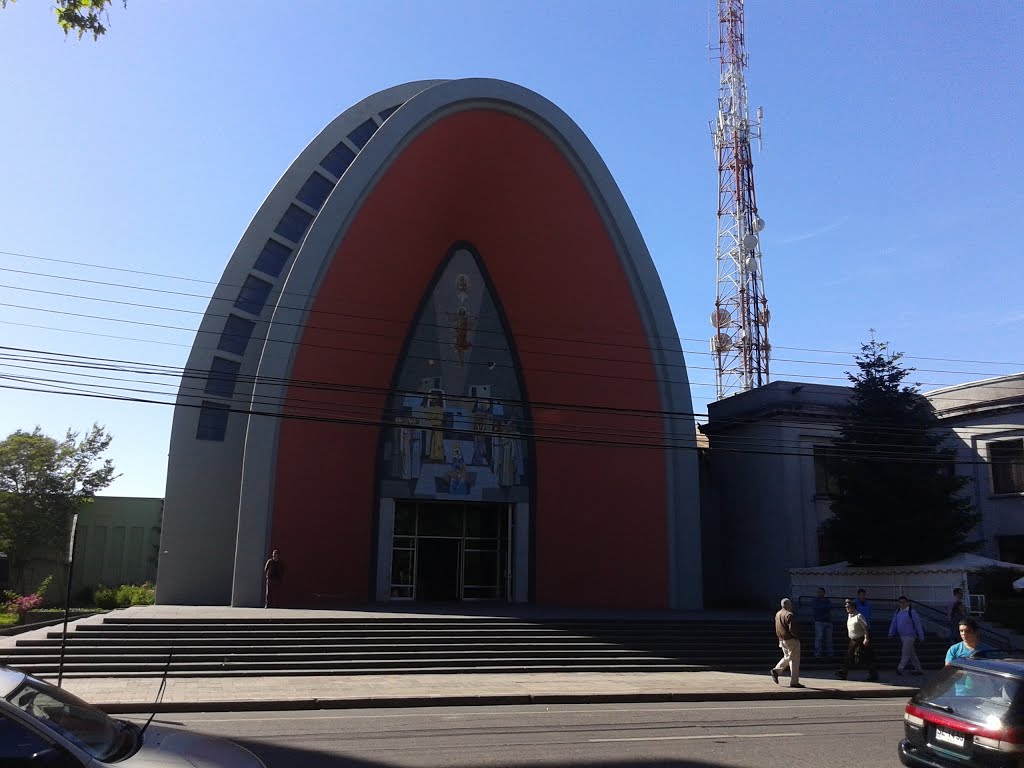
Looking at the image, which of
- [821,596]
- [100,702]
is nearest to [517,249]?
[821,596]

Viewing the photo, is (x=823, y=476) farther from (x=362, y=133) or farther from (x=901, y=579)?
(x=362, y=133)

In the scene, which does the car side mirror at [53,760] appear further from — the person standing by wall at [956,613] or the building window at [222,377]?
the building window at [222,377]

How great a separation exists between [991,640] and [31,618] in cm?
2482

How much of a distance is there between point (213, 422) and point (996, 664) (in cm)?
2349

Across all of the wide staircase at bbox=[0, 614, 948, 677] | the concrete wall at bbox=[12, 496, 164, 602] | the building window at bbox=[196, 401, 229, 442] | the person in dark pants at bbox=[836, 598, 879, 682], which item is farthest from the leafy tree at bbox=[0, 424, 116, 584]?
the person in dark pants at bbox=[836, 598, 879, 682]

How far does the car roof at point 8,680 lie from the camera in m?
4.50

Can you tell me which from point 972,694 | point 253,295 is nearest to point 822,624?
point 972,694

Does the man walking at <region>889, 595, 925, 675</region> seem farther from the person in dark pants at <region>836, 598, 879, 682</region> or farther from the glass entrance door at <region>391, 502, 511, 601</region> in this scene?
A: the glass entrance door at <region>391, 502, 511, 601</region>

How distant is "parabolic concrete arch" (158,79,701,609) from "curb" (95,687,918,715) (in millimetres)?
11320

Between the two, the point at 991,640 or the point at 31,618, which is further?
the point at 31,618

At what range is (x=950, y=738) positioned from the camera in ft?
21.6

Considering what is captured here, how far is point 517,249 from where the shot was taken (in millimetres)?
27453

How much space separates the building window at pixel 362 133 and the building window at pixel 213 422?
36.0ft

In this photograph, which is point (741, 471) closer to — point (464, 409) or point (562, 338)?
point (562, 338)
